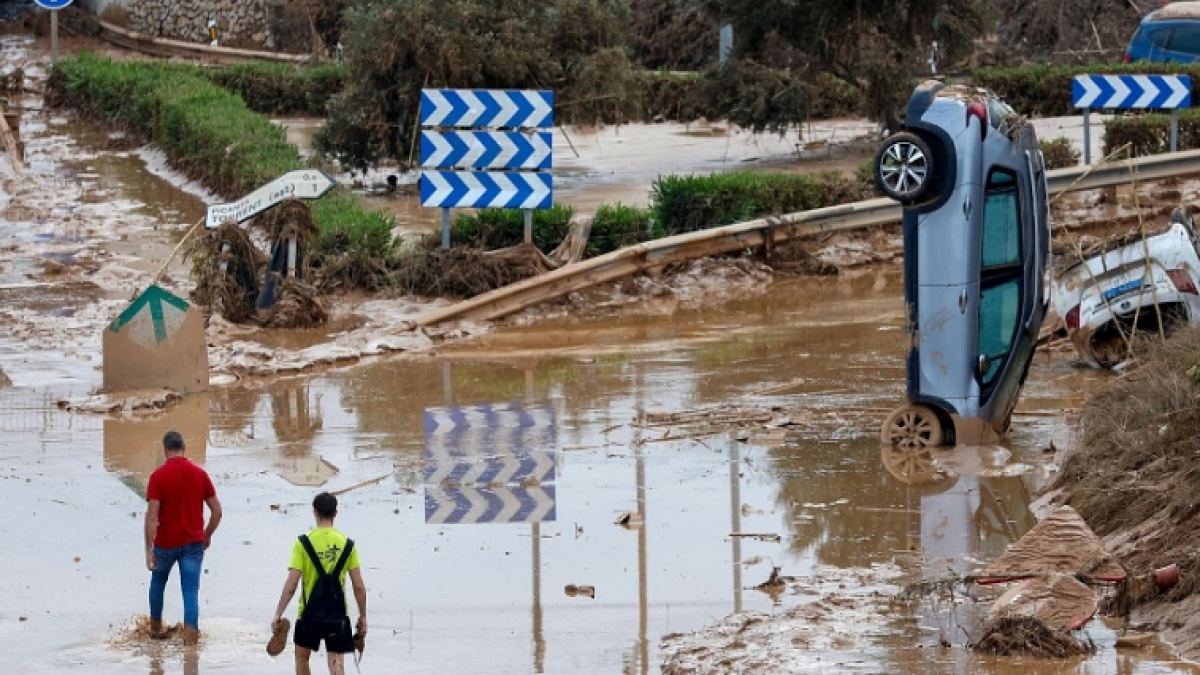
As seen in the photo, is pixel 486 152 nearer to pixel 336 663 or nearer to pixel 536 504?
pixel 536 504

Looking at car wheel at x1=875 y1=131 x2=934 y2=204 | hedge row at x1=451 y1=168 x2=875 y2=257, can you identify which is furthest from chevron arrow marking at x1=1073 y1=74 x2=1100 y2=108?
car wheel at x1=875 y1=131 x2=934 y2=204

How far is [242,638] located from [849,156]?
19937 millimetres

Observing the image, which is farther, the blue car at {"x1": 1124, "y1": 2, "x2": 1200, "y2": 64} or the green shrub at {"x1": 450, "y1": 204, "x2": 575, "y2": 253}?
the blue car at {"x1": 1124, "y1": 2, "x2": 1200, "y2": 64}

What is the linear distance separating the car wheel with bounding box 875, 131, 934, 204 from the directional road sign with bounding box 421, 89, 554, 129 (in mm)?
7228

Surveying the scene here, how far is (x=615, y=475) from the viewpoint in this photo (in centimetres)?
1327

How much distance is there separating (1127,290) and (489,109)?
7046mm

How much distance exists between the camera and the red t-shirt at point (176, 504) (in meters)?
9.92

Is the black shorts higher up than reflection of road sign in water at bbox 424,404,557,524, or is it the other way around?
reflection of road sign in water at bbox 424,404,557,524

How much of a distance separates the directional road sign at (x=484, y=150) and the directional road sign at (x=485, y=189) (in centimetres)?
11

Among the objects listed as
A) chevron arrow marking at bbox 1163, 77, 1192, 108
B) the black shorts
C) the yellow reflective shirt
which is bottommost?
the black shorts

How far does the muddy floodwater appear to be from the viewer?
32.2ft

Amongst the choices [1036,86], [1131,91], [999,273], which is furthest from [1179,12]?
[999,273]

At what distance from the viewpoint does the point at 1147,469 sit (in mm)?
11156

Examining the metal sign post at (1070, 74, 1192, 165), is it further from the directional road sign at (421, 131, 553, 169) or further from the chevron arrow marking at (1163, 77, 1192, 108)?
the directional road sign at (421, 131, 553, 169)
